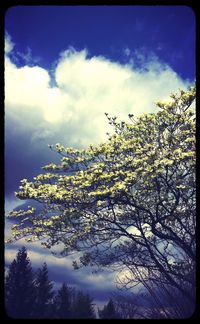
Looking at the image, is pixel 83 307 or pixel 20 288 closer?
pixel 83 307

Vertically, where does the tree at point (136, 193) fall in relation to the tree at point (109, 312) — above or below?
above

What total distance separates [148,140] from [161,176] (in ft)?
5.29

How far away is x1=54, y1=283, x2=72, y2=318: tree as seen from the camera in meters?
13.2

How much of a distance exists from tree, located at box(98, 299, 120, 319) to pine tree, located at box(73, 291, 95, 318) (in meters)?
0.56

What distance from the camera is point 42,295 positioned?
14.8 metres

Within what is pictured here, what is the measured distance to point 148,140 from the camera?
626 inches

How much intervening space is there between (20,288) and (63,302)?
307 centimetres

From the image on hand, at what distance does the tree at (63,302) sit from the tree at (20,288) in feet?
3.04

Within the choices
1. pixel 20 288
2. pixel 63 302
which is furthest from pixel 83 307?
pixel 20 288

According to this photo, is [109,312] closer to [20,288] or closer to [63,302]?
[63,302]

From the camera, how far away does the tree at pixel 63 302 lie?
13.2m
